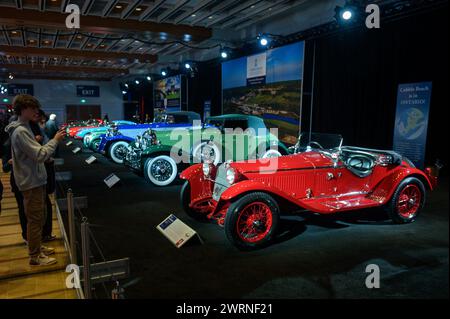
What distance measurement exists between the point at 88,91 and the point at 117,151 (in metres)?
18.6

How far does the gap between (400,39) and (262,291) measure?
623 cm

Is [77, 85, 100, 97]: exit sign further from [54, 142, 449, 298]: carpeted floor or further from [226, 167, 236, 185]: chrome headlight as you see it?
[226, 167, 236, 185]: chrome headlight

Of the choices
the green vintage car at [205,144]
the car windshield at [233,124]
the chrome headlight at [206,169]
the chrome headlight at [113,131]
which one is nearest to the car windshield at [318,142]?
the chrome headlight at [206,169]

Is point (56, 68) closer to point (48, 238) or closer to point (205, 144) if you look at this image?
point (205, 144)

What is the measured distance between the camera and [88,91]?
83.7ft

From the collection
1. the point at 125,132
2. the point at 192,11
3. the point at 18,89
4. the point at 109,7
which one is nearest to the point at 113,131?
the point at 125,132

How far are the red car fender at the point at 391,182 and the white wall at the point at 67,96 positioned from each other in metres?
24.5

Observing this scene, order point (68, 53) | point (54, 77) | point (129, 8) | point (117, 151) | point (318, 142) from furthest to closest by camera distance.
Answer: point (54, 77)
point (68, 53)
point (117, 151)
point (129, 8)
point (318, 142)

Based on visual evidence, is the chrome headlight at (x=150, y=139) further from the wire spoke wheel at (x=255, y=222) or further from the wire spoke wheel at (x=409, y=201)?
the wire spoke wheel at (x=409, y=201)

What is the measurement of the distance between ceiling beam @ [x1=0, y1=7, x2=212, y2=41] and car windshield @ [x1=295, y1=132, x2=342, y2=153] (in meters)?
6.50

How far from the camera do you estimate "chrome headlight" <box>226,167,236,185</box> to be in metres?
3.65

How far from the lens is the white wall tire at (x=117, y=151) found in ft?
29.7
